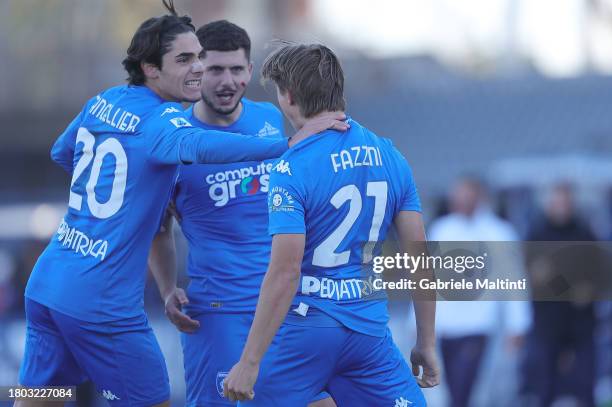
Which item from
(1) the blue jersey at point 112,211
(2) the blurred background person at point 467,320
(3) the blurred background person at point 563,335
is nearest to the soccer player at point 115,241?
(1) the blue jersey at point 112,211

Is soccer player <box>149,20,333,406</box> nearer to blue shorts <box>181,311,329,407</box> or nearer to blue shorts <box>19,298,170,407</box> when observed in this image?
blue shorts <box>181,311,329,407</box>

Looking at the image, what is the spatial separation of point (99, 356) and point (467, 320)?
16.8ft

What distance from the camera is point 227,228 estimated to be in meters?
6.44

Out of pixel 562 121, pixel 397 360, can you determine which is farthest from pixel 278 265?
pixel 562 121

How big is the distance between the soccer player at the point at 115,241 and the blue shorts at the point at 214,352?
20.7 inches

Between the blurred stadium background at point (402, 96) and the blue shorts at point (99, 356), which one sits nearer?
the blue shorts at point (99, 356)

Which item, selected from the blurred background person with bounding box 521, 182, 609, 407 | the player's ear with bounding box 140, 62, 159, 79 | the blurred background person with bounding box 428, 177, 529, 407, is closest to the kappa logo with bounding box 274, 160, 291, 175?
the player's ear with bounding box 140, 62, 159, 79

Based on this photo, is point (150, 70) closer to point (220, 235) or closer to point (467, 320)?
point (220, 235)

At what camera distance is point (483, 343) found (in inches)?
408

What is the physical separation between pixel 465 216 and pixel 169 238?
4.33m

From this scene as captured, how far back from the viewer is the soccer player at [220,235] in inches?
252

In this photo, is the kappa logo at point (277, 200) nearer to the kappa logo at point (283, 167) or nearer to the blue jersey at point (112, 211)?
the kappa logo at point (283, 167)

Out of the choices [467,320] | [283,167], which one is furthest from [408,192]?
[467,320]

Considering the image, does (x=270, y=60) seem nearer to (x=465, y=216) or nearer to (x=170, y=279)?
(x=170, y=279)
